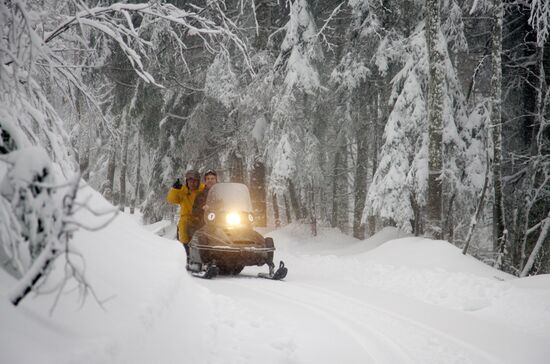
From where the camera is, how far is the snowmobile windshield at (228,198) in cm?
1037

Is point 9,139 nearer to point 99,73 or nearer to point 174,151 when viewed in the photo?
point 99,73

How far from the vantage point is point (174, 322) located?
3857mm

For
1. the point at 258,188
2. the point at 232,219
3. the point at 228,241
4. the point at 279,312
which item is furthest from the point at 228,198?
the point at 258,188

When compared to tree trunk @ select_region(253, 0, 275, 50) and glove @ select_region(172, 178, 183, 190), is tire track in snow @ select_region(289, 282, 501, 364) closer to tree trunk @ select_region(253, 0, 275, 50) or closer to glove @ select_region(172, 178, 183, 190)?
glove @ select_region(172, 178, 183, 190)

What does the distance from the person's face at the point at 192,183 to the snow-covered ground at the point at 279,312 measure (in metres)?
2.55

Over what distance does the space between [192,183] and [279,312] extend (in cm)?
538

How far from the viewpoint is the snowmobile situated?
9.61m

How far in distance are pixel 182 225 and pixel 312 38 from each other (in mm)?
8057

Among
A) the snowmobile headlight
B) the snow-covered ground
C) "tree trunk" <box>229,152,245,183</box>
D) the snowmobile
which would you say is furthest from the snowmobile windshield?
"tree trunk" <box>229,152,245,183</box>

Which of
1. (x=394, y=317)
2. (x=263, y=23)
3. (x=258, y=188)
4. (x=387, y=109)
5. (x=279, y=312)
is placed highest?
(x=263, y=23)

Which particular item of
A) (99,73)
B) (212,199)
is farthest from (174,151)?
(99,73)

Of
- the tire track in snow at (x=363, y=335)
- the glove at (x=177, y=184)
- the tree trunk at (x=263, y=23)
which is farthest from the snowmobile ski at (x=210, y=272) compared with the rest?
the tree trunk at (x=263, y=23)

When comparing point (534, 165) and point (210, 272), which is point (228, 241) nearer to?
point (210, 272)

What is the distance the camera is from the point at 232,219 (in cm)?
1028
